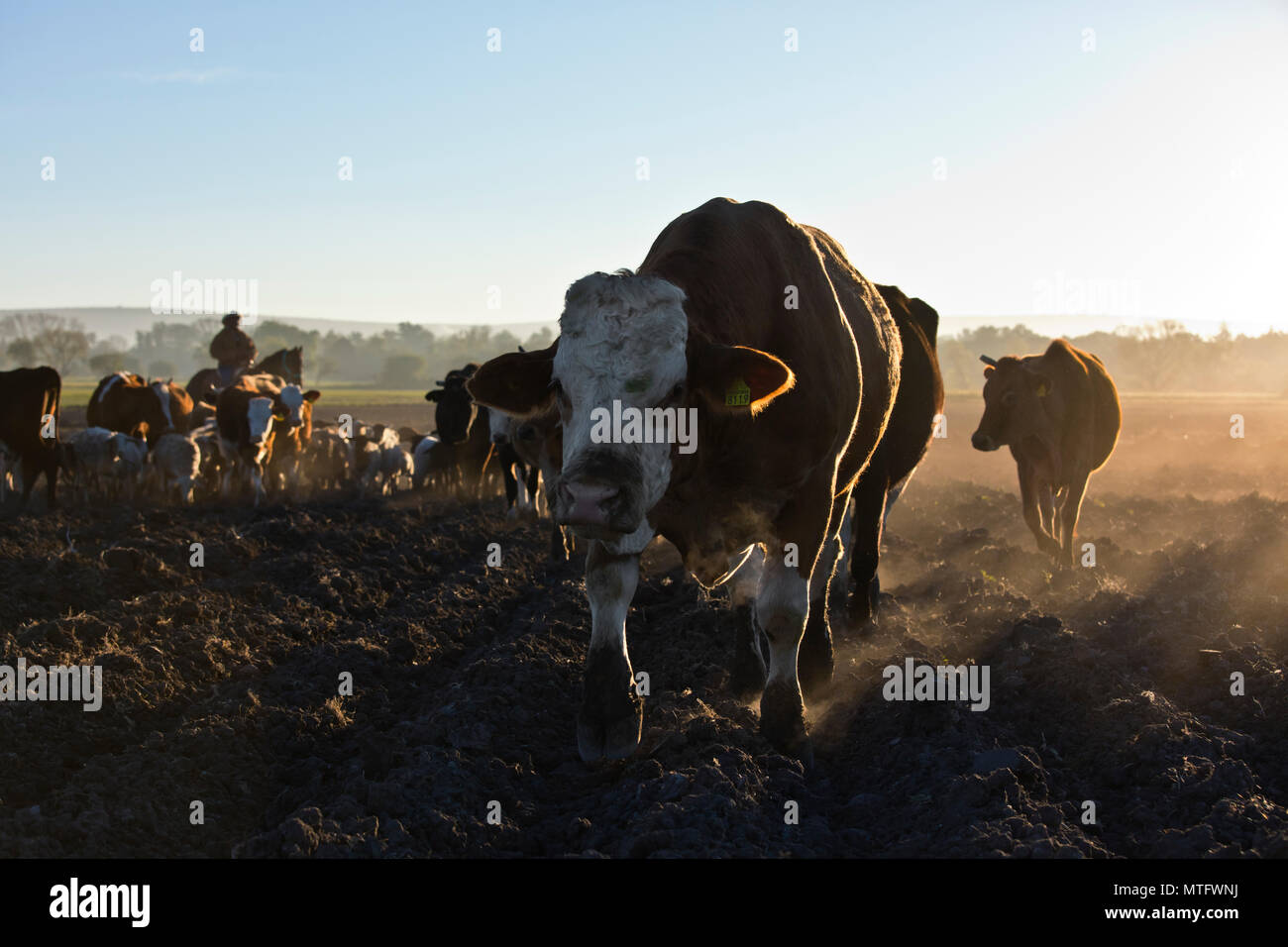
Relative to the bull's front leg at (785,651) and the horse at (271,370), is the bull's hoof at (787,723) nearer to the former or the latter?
the bull's front leg at (785,651)

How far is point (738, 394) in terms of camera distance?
464 centimetres

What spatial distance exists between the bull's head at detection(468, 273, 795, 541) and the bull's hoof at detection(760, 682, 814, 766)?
1.35 m

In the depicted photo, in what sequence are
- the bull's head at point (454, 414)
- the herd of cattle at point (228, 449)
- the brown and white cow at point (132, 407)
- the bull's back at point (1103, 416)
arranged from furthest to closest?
1. the brown and white cow at point (132, 407)
2. the bull's head at point (454, 414)
3. the herd of cattle at point (228, 449)
4. the bull's back at point (1103, 416)

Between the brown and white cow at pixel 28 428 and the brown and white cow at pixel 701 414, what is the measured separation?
1369 cm

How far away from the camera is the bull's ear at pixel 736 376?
15.0 ft

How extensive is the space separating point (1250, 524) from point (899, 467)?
698cm

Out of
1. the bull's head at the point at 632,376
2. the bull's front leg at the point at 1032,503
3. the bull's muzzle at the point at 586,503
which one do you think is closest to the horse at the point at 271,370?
the bull's front leg at the point at 1032,503

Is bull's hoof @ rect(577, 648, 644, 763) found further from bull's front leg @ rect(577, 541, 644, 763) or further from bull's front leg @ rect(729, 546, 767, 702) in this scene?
bull's front leg @ rect(729, 546, 767, 702)

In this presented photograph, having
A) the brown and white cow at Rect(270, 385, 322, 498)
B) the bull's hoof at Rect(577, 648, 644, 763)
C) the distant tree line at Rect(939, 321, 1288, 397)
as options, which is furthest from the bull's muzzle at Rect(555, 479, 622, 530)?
the distant tree line at Rect(939, 321, 1288, 397)

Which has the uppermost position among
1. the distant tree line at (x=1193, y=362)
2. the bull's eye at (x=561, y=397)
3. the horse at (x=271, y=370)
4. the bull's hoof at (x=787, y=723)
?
the distant tree line at (x=1193, y=362)

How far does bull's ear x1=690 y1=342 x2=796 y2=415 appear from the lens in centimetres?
458

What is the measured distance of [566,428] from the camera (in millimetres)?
4621
